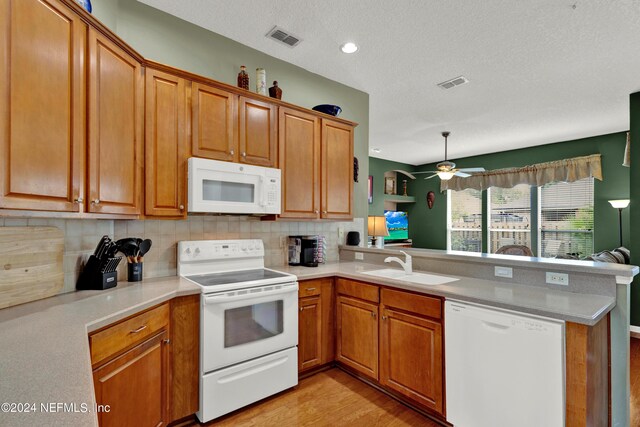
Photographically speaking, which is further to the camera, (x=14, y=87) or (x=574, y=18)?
(x=574, y=18)

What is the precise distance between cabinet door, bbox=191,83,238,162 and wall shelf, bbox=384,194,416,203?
5.50 meters

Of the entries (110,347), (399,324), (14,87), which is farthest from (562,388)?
(14,87)

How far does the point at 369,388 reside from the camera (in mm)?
2547

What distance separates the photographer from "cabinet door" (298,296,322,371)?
2.59 meters

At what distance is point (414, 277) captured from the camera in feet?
8.50

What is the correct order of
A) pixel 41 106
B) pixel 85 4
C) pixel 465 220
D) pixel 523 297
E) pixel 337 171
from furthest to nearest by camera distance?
pixel 465 220 → pixel 337 171 → pixel 523 297 → pixel 85 4 → pixel 41 106

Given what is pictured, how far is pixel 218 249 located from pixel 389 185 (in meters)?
6.09

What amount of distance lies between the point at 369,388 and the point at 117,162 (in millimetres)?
2386

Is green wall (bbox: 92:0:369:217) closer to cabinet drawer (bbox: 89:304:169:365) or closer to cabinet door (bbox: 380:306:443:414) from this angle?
cabinet door (bbox: 380:306:443:414)

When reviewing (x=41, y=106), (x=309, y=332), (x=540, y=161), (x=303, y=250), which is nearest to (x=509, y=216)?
(x=540, y=161)

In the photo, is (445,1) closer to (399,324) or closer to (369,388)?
(399,324)

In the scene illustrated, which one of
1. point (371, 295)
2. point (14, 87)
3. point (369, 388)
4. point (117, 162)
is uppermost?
point (14, 87)

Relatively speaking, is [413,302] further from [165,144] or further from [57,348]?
[165,144]

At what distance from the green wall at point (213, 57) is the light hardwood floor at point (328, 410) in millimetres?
1892
